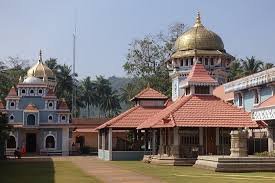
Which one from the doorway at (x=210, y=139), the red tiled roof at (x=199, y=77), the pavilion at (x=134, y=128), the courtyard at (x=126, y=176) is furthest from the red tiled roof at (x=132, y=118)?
the courtyard at (x=126, y=176)

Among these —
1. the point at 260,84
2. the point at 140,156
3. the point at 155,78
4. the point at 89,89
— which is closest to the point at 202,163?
the point at 260,84

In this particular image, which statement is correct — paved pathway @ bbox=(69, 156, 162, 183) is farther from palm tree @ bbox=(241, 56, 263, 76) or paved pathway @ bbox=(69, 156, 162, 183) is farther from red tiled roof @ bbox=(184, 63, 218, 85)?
palm tree @ bbox=(241, 56, 263, 76)

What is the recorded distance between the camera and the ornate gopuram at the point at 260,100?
106ft

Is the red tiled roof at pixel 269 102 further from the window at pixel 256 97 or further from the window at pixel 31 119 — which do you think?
the window at pixel 31 119

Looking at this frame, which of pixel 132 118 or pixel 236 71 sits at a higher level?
pixel 236 71

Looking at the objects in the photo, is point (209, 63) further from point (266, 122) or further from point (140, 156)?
point (266, 122)

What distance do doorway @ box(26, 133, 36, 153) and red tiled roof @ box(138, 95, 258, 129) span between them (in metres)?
25.2

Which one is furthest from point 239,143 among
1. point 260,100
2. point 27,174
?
point 27,174

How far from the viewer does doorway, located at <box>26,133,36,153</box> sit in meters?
57.5

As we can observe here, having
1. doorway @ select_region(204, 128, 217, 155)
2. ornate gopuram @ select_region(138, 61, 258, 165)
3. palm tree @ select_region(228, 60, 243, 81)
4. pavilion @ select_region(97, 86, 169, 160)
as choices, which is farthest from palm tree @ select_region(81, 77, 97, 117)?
doorway @ select_region(204, 128, 217, 155)

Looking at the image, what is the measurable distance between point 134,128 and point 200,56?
45.9 ft

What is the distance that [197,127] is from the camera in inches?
1298

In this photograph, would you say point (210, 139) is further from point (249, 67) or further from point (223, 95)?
point (249, 67)

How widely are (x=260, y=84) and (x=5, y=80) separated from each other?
4582cm
